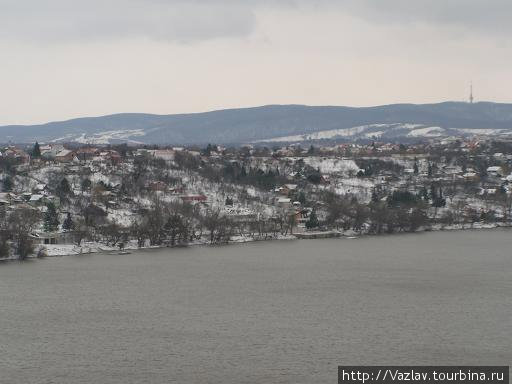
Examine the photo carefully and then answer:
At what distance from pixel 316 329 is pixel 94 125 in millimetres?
104632

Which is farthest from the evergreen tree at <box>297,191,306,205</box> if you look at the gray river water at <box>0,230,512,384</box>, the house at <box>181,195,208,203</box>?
the gray river water at <box>0,230,512,384</box>

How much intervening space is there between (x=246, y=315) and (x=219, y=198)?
16902 mm

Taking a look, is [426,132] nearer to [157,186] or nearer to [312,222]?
[157,186]

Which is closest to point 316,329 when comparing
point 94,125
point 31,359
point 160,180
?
point 31,359

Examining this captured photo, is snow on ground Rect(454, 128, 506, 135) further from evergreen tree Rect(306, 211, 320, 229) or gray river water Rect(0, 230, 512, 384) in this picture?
gray river water Rect(0, 230, 512, 384)

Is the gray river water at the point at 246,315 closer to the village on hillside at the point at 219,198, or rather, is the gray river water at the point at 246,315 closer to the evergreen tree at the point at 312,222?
the village on hillside at the point at 219,198

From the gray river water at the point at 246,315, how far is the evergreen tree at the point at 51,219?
2923 mm

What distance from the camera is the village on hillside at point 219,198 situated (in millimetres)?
22219

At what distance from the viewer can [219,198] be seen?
95.9 ft

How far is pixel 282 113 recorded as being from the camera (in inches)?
4318

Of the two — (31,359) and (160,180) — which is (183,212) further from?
(31,359)

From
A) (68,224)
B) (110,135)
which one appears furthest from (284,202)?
(110,135)

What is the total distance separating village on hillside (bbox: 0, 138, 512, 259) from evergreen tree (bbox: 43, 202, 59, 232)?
53 millimetres

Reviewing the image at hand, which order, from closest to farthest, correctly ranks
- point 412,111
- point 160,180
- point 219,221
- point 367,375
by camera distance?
1. point 367,375
2. point 219,221
3. point 160,180
4. point 412,111
